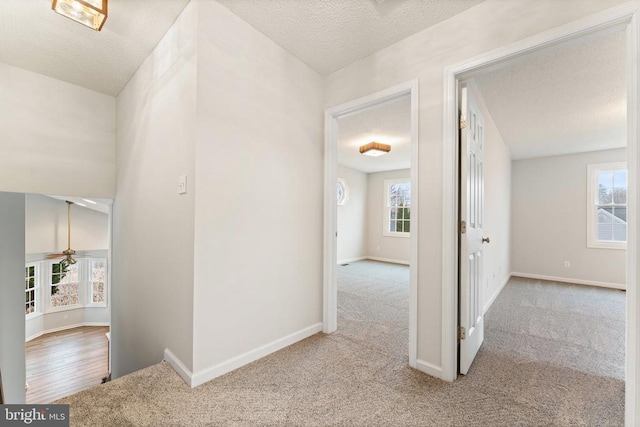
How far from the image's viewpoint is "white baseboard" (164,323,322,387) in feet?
5.56

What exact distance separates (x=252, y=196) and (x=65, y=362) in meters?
6.92

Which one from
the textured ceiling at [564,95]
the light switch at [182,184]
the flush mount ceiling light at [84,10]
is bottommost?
the light switch at [182,184]

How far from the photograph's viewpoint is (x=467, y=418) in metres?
1.43

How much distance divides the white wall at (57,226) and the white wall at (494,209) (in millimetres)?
8689

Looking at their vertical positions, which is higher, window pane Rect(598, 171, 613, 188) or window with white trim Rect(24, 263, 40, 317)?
window pane Rect(598, 171, 613, 188)

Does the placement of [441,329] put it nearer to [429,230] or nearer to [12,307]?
[429,230]

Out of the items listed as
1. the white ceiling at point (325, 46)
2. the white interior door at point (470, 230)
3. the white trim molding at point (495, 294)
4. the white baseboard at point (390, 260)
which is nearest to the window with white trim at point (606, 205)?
the white trim molding at point (495, 294)

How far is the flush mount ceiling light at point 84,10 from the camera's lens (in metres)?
1.57

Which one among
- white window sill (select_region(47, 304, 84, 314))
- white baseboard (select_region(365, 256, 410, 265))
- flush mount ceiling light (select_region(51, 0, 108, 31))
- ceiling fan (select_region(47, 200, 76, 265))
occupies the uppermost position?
flush mount ceiling light (select_region(51, 0, 108, 31))

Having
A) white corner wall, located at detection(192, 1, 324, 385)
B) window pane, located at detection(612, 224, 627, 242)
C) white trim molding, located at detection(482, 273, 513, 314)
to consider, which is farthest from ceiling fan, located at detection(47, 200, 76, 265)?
window pane, located at detection(612, 224, 627, 242)

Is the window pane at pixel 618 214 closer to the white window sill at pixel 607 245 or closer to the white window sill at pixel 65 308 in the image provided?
the white window sill at pixel 607 245

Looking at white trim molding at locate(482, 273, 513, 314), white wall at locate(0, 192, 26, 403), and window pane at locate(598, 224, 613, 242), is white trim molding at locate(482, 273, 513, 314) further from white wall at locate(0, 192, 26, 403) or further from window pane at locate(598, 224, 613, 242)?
white wall at locate(0, 192, 26, 403)

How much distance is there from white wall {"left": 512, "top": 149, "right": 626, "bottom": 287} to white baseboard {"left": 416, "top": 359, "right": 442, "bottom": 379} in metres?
5.13

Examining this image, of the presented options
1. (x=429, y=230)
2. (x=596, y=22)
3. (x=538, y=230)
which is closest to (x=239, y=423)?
(x=429, y=230)
